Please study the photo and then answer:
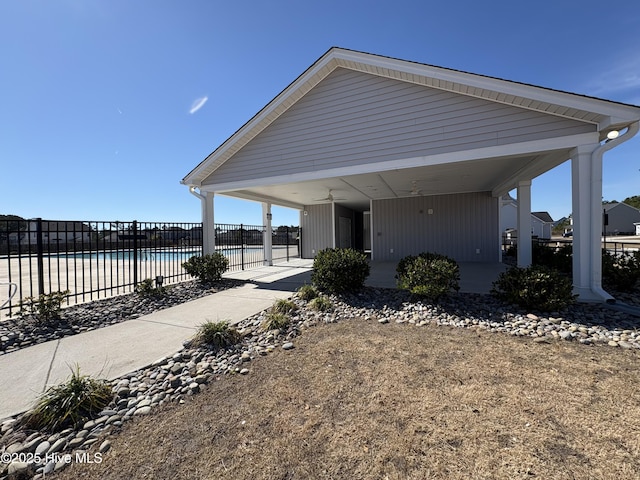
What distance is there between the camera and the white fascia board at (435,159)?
4746 millimetres

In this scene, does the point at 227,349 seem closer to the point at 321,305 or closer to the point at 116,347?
the point at 116,347

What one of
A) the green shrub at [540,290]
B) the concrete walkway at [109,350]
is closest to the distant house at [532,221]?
the green shrub at [540,290]

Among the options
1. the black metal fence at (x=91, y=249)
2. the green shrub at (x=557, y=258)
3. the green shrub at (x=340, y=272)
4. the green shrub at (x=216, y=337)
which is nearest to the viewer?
the green shrub at (x=216, y=337)

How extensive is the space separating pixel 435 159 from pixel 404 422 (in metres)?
5.14

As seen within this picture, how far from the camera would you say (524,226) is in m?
7.96

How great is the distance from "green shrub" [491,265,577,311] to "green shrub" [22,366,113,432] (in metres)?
5.60

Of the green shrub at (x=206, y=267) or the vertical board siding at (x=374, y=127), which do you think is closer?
the vertical board siding at (x=374, y=127)

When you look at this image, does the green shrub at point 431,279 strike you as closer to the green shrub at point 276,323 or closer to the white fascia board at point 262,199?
the green shrub at point 276,323

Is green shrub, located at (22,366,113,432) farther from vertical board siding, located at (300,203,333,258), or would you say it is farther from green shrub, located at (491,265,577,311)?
vertical board siding, located at (300,203,333,258)

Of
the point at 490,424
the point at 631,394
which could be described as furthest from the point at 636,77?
the point at 490,424

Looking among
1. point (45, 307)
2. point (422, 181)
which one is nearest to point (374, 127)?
point (422, 181)

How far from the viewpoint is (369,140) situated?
20.2 feet

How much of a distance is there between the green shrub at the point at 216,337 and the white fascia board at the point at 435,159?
4419mm

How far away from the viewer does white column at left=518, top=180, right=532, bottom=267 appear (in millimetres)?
7941
